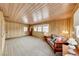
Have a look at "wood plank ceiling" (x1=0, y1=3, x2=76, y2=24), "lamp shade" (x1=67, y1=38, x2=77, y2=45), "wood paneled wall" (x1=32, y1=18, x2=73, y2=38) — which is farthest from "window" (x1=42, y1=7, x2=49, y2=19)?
"lamp shade" (x1=67, y1=38, x2=77, y2=45)

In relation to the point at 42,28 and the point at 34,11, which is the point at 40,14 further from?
the point at 42,28

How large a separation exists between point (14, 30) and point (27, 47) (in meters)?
0.38

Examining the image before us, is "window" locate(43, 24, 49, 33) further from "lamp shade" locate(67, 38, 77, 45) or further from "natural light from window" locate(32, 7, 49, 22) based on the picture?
"lamp shade" locate(67, 38, 77, 45)

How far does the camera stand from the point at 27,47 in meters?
1.90

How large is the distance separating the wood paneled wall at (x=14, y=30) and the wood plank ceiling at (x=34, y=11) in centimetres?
8

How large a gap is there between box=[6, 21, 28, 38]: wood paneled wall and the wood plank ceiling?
0.26 feet

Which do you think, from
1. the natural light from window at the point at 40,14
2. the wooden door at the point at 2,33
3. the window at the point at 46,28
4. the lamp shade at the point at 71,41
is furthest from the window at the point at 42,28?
the wooden door at the point at 2,33

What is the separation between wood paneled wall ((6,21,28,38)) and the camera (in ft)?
6.04

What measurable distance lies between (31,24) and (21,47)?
45 cm

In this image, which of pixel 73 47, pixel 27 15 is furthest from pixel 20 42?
pixel 73 47

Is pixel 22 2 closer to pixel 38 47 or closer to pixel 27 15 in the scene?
pixel 27 15

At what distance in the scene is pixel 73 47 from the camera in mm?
1796

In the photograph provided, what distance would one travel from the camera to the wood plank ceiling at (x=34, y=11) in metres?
1.70

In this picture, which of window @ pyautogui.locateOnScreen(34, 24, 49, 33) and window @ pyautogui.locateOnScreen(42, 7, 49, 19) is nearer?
window @ pyautogui.locateOnScreen(42, 7, 49, 19)
